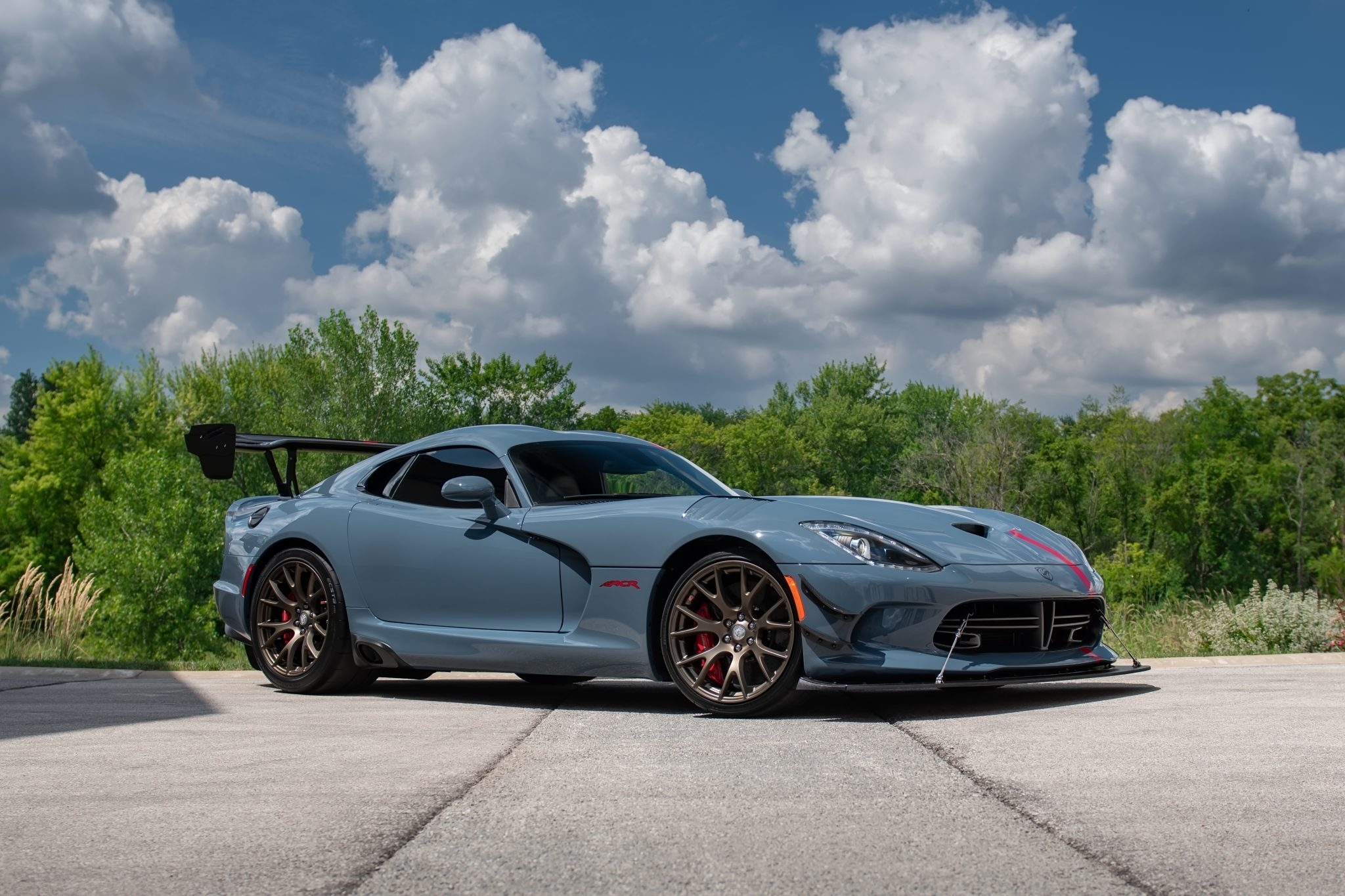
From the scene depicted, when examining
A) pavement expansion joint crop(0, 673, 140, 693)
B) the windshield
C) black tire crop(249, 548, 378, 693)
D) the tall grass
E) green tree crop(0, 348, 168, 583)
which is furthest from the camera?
green tree crop(0, 348, 168, 583)

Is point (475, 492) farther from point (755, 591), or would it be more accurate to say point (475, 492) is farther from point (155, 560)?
point (155, 560)

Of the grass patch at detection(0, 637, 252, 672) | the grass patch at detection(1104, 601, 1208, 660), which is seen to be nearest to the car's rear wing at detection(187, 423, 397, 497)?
the grass patch at detection(0, 637, 252, 672)

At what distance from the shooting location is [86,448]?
5297 cm

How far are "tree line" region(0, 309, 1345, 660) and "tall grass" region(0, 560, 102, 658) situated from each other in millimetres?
22986

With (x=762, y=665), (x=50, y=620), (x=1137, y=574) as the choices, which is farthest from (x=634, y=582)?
(x=1137, y=574)

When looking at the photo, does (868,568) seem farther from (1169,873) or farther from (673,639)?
(1169,873)

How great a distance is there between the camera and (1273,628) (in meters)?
10.7

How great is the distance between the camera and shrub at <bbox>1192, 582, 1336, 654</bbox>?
10484 mm

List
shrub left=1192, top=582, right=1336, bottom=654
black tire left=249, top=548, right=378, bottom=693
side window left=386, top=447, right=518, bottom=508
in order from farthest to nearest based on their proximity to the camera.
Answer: shrub left=1192, top=582, right=1336, bottom=654 < black tire left=249, top=548, right=378, bottom=693 < side window left=386, top=447, right=518, bottom=508

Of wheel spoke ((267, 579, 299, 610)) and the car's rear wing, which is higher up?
the car's rear wing

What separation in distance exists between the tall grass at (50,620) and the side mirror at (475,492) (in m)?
7.82

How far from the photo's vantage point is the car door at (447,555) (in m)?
6.09

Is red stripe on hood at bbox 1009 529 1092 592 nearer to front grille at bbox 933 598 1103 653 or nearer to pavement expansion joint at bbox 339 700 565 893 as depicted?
front grille at bbox 933 598 1103 653

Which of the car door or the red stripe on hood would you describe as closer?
the red stripe on hood
